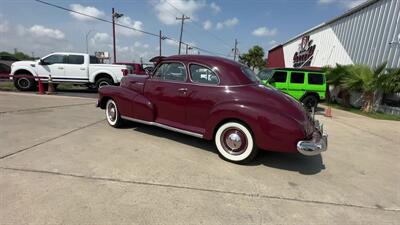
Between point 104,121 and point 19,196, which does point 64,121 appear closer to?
point 104,121

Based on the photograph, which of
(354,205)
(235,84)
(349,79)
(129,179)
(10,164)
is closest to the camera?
(354,205)

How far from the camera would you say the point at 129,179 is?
3562 millimetres

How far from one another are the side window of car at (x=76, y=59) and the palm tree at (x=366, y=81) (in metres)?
13.3

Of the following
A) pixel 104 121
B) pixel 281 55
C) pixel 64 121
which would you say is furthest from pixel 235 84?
pixel 281 55

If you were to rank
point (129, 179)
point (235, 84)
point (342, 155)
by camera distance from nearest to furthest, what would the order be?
point (129, 179), point (235, 84), point (342, 155)

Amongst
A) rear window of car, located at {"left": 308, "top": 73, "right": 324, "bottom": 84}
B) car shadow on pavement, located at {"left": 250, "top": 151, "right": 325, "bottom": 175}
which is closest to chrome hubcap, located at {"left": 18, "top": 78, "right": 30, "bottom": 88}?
car shadow on pavement, located at {"left": 250, "top": 151, "right": 325, "bottom": 175}

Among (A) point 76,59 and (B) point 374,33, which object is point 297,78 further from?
(A) point 76,59

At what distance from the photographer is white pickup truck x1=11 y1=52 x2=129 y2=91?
12992 millimetres

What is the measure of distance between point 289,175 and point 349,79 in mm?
11214

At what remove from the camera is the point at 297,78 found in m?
11.6

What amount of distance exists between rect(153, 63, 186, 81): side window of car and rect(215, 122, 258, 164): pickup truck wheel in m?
1.29

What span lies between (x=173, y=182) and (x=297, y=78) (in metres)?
9.63

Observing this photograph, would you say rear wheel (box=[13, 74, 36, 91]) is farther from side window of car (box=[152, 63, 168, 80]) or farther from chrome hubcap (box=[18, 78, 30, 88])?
side window of car (box=[152, 63, 168, 80])

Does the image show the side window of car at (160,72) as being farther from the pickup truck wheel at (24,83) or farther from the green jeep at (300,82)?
the pickup truck wheel at (24,83)
